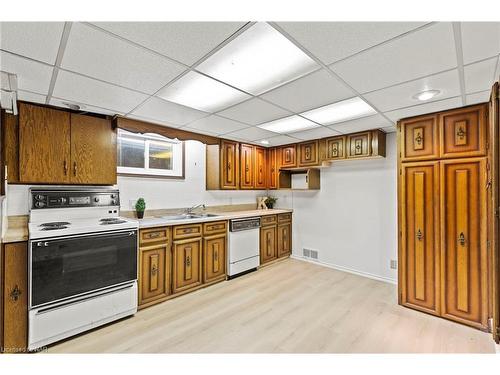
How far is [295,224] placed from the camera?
4883 millimetres

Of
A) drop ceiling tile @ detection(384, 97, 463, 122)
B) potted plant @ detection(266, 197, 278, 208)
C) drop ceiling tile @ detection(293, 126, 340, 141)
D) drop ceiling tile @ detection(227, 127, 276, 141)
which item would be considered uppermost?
drop ceiling tile @ detection(293, 126, 340, 141)

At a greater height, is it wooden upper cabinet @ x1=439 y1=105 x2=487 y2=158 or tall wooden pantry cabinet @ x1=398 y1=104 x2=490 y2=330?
wooden upper cabinet @ x1=439 y1=105 x2=487 y2=158

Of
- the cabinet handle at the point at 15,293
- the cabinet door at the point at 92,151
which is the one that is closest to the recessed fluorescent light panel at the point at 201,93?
the cabinet door at the point at 92,151

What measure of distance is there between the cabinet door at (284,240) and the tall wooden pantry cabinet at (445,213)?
2109mm

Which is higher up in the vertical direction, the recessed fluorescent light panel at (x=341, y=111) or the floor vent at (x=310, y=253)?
the recessed fluorescent light panel at (x=341, y=111)

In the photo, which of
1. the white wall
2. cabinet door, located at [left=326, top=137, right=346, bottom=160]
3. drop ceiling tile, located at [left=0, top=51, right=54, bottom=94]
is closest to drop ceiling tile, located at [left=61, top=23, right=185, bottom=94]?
drop ceiling tile, located at [left=0, top=51, right=54, bottom=94]

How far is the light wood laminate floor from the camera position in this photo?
2098 mm

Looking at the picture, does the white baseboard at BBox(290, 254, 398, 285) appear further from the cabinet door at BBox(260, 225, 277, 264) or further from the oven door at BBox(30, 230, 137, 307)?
the oven door at BBox(30, 230, 137, 307)

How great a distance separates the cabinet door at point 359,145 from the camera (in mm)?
3515

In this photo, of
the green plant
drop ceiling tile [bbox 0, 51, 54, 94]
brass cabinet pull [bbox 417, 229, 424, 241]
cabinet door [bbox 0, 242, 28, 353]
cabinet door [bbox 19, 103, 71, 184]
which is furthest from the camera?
the green plant

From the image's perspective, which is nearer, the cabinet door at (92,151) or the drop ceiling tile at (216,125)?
the cabinet door at (92,151)

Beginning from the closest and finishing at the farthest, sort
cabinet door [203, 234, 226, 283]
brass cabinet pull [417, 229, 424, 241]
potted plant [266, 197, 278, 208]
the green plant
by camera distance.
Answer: brass cabinet pull [417, 229, 424, 241]
the green plant
cabinet door [203, 234, 226, 283]
potted plant [266, 197, 278, 208]

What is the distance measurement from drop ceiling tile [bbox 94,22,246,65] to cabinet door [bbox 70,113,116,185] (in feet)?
5.53

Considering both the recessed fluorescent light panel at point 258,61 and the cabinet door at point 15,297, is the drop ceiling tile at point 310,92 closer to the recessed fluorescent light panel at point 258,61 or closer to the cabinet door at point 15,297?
the recessed fluorescent light panel at point 258,61
